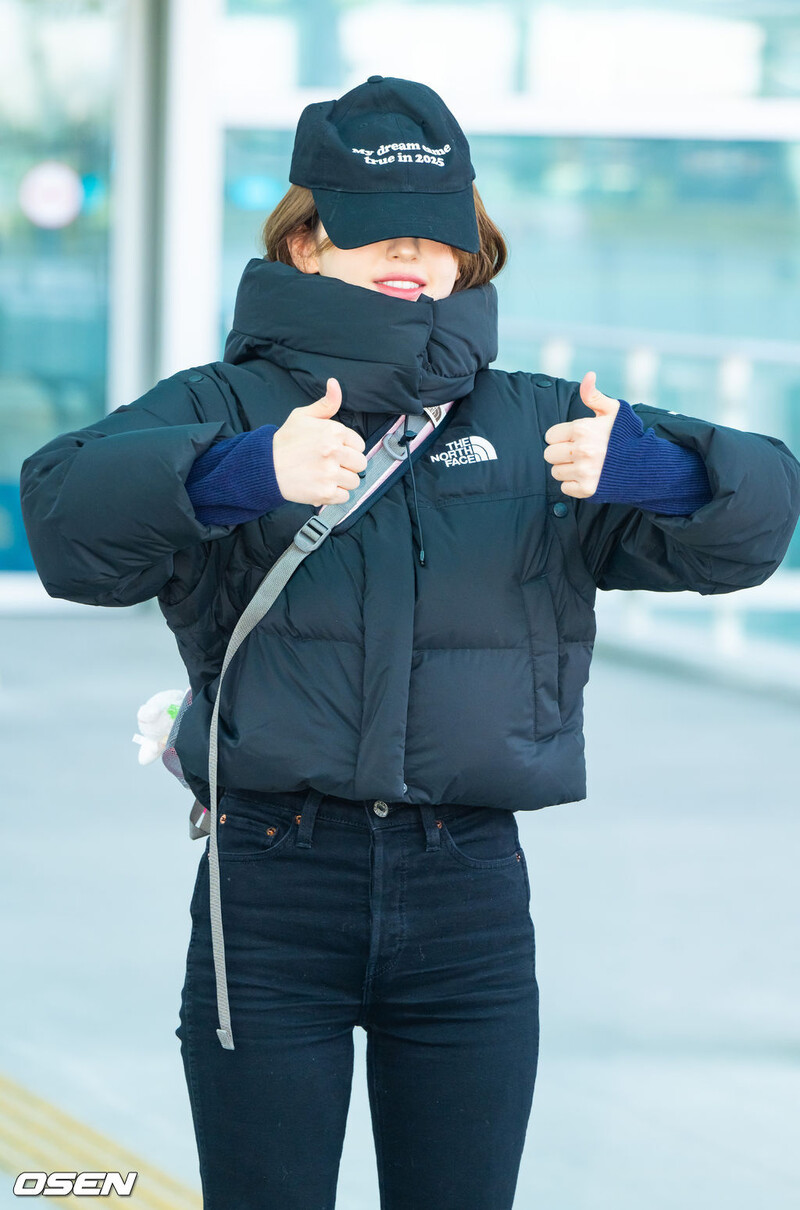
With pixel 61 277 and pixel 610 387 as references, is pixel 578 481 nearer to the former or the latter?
pixel 610 387

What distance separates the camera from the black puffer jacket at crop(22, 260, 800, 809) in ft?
5.61

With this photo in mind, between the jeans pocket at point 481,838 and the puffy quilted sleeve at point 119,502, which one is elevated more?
the puffy quilted sleeve at point 119,502

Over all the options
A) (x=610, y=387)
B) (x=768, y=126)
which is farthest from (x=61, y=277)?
(x=768, y=126)

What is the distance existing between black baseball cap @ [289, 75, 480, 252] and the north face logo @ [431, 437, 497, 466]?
210 millimetres

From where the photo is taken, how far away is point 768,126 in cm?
817

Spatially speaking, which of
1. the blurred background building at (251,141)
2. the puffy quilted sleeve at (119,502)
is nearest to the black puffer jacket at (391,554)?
the puffy quilted sleeve at (119,502)

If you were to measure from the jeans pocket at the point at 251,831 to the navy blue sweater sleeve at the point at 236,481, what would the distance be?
12.3 inches

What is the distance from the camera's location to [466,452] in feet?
6.01

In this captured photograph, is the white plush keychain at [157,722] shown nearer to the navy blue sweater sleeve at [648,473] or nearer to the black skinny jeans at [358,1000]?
the black skinny jeans at [358,1000]

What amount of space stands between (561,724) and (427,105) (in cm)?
70

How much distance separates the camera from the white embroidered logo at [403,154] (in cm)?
180

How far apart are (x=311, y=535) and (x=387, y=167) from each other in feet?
1.35

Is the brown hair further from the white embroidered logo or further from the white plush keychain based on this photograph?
the white plush keychain

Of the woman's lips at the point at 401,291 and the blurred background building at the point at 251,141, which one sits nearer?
the woman's lips at the point at 401,291
